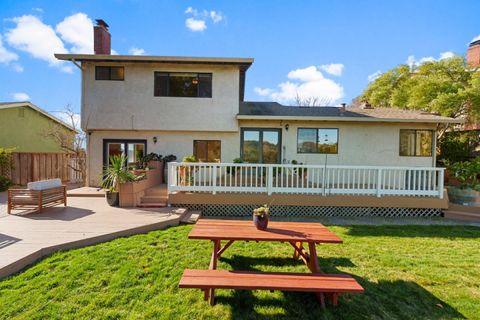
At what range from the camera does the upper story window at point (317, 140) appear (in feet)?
36.1

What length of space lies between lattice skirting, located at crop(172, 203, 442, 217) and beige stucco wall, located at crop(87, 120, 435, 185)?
3282mm

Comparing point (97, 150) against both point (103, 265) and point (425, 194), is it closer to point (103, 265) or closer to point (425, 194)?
point (103, 265)

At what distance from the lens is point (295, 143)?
11.0m

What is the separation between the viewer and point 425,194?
7816mm

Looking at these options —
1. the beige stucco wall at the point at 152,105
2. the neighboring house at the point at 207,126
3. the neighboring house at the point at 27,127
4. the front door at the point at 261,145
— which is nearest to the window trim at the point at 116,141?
the neighboring house at the point at 207,126

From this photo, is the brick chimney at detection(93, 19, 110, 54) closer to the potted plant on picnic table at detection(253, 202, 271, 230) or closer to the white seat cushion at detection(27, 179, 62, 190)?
the white seat cushion at detection(27, 179, 62, 190)

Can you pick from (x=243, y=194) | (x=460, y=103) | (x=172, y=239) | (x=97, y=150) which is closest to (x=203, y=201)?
(x=243, y=194)

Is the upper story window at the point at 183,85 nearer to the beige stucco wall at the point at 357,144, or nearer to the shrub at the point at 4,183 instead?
the beige stucco wall at the point at 357,144

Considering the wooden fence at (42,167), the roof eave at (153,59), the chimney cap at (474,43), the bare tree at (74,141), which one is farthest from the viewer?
the chimney cap at (474,43)

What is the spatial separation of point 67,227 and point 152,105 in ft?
21.8

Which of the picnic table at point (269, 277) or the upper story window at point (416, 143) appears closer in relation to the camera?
the picnic table at point (269, 277)

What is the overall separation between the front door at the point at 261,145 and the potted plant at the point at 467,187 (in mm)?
6462

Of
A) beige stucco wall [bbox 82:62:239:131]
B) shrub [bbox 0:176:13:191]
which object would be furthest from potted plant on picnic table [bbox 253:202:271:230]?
shrub [bbox 0:176:13:191]

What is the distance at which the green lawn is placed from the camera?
293cm
